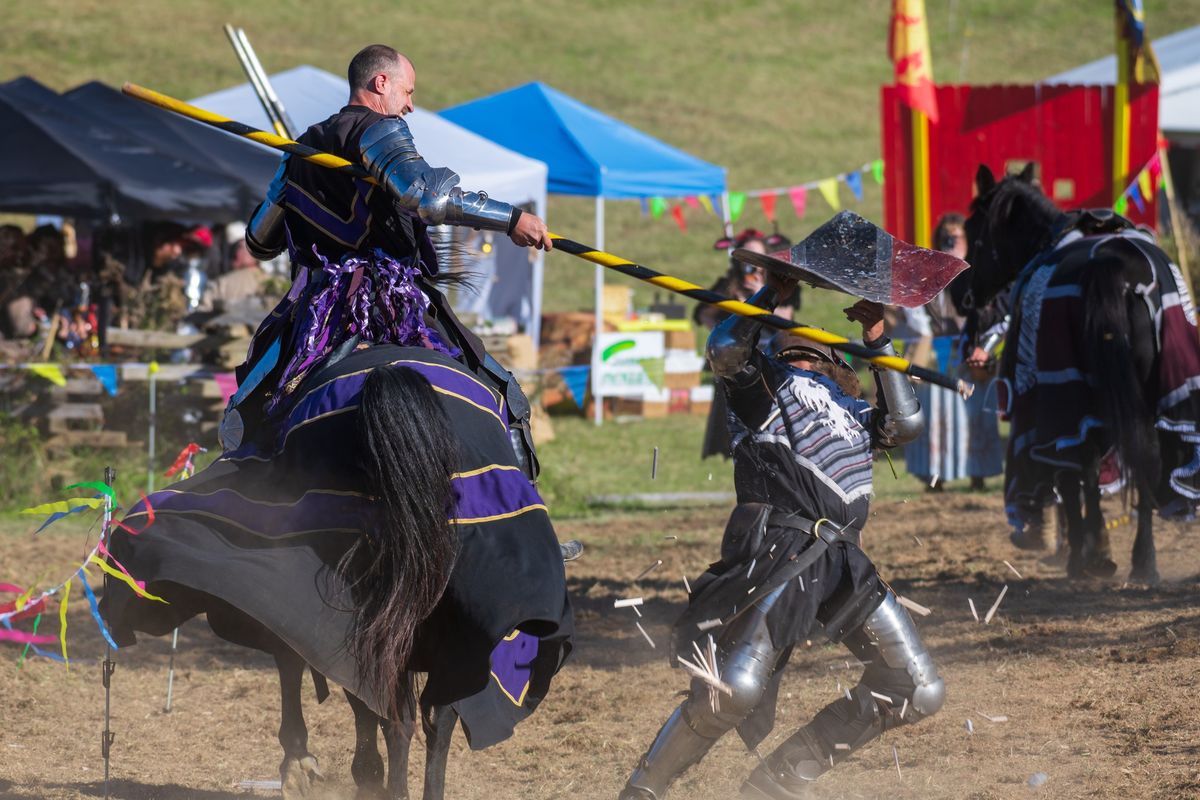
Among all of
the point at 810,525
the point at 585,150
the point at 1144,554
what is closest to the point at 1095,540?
the point at 1144,554

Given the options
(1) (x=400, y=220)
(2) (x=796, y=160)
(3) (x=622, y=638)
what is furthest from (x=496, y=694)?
(2) (x=796, y=160)

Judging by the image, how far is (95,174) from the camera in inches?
404

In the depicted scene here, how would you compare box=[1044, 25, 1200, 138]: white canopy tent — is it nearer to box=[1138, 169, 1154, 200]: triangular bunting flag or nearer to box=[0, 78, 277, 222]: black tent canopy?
box=[1138, 169, 1154, 200]: triangular bunting flag

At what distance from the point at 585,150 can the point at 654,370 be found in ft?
6.92

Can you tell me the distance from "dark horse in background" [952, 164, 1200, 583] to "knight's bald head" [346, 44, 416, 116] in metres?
3.62

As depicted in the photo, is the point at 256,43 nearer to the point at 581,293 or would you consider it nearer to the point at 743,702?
the point at 581,293

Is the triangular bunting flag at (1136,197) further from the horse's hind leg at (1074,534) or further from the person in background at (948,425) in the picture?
the horse's hind leg at (1074,534)

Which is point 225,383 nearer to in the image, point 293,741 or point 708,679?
point 293,741

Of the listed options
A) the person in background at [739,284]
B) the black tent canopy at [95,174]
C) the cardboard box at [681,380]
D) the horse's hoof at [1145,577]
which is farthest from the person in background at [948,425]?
the black tent canopy at [95,174]

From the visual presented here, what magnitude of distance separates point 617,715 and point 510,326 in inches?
303

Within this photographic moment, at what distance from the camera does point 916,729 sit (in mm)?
5059

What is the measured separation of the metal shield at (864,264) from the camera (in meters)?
3.87

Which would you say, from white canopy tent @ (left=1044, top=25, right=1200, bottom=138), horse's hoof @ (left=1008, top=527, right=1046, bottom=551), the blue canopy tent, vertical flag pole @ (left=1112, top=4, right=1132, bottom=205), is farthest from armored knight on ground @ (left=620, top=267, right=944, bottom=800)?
white canopy tent @ (left=1044, top=25, right=1200, bottom=138)

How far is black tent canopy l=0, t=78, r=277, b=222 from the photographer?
10.2 meters
